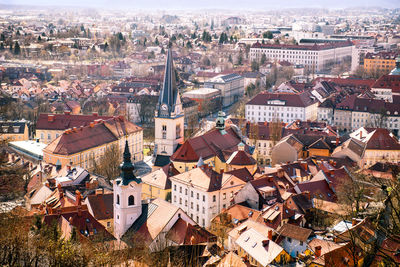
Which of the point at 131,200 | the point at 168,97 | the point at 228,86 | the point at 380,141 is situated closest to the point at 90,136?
the point at 168,97

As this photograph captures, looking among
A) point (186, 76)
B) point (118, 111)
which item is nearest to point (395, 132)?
point (118, 111)

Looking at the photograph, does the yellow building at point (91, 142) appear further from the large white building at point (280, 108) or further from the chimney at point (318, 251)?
the chimney at point (318, 251)

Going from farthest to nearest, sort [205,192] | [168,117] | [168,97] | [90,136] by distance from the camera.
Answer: [90,136]
[168,97]
[168,117]
[205,192]

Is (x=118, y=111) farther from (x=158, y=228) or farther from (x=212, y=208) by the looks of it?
(x=158, y=228)

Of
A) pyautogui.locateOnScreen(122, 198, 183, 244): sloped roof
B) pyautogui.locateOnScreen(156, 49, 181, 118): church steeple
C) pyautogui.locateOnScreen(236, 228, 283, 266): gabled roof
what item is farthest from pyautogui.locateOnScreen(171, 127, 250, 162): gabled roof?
pyautogui.locateOnScreen(236, 228, 283, 266): gabled roof

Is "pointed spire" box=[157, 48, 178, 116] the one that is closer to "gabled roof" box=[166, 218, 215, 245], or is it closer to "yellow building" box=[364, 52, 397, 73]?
"gabled roof" box=[166, 218, 215, 245]

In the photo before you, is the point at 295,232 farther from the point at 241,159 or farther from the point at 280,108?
the point at 280,108
